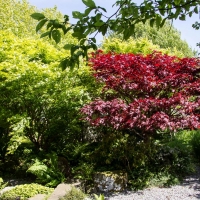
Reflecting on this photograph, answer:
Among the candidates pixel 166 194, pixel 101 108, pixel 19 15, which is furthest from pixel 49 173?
pixel 19 15

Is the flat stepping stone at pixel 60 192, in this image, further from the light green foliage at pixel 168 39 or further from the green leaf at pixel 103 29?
the light green foliage at pixel 168 39

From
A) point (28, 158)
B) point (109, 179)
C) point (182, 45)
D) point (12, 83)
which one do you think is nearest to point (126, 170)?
point (109, 179)

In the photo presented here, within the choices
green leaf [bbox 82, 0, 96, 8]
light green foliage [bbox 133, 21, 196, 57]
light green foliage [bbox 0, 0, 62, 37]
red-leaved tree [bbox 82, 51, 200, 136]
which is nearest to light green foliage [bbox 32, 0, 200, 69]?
green leaf [bbox 82, 0, 96, 8]

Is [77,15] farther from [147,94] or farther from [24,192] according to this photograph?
[147,94]

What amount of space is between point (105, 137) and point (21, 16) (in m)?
14.1

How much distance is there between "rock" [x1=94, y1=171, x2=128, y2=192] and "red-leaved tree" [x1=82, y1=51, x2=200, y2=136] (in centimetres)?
110

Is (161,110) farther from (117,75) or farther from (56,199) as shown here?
(56,199)

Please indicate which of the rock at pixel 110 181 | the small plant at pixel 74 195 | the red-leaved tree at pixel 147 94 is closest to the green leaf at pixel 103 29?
the red-leaved tree at pixel 147 94

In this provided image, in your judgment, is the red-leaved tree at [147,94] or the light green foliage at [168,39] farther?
the light green foliage at [168,39]

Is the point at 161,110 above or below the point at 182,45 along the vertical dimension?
below

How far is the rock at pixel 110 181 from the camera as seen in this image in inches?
223

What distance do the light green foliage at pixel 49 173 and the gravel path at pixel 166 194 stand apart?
4.23 feet

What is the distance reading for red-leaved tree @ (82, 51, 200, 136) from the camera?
5297 mm

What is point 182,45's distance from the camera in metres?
27.4
